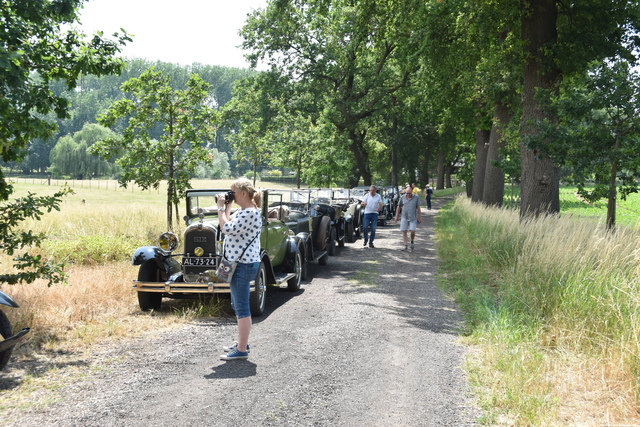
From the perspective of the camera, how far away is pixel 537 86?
13984mm

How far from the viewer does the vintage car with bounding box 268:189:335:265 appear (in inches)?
486

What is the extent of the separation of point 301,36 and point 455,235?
1987 cm

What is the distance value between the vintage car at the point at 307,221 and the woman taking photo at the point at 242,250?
15.9ft

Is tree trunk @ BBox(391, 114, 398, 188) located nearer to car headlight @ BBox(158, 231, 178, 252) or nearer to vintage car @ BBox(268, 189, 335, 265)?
vintage car @ BBox(268, 189, 335, 265)

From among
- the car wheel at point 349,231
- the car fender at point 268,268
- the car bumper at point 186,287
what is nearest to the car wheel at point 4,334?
the car bumper at point 186,287

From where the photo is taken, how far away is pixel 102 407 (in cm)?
473

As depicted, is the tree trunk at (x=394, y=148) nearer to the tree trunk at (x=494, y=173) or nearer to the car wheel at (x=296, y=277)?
the tree trunk at (x=494, y=173)

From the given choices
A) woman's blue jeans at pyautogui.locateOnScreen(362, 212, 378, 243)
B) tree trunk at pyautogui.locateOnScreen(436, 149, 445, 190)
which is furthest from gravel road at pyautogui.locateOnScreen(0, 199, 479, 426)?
tree trunk at pyautogui.locateOnScreen(436, 149, 445, 190)

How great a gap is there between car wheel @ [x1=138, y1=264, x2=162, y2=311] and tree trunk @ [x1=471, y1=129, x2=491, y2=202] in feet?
68.0

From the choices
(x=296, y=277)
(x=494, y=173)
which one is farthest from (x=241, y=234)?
(x=494, y=173)

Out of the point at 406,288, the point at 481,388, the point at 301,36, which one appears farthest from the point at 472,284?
the point at 301,36

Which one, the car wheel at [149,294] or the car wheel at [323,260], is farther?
the car wheel at [323,260]

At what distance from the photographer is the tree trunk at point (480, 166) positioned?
90.3 ft

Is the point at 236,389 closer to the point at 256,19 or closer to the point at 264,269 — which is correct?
the point at 264,269
